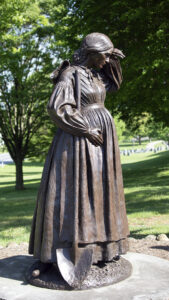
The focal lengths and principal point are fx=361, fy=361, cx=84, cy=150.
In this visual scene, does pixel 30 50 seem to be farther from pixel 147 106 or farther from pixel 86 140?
pixel 86 140

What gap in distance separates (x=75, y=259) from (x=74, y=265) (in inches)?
2.4

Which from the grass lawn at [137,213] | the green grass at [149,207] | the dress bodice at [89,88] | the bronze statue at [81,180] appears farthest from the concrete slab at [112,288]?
the green grass at [149,207]

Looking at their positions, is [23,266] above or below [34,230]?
below

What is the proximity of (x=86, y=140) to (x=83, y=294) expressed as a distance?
4.86 feet

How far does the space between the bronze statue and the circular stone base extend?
0.08 meters

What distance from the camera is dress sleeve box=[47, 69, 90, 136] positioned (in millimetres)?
3475

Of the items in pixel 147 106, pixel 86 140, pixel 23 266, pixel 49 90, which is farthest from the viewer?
pixel 49 90

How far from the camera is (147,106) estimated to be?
1543 centimetres

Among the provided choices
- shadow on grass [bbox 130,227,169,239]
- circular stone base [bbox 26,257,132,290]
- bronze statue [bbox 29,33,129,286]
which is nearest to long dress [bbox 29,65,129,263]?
bronze statue [bbox 29,33,129,286]

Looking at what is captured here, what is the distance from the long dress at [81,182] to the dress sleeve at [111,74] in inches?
10.5

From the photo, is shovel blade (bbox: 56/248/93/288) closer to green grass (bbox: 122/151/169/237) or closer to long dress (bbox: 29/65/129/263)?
long dress (bbox: 29/65/129/263)

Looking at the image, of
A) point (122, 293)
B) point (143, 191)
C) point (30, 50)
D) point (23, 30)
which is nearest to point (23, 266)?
point (122, 293)

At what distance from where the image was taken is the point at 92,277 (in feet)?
11.8

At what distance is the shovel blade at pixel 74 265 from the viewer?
3.48 m
